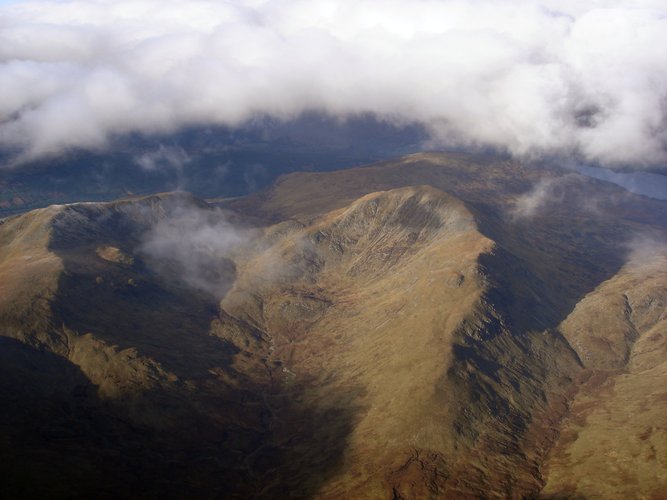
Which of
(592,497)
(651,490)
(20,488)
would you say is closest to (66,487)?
(20,488)

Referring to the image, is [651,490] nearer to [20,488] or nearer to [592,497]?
[592,497]

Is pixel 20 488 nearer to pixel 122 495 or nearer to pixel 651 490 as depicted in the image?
pixel 122 495

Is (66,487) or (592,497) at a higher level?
(66,487)

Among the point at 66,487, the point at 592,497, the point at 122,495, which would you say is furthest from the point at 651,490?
the point at 66,487

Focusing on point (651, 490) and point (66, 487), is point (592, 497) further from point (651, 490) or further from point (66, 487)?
point (66, 487)

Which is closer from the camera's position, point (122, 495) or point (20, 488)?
point (20, 488)

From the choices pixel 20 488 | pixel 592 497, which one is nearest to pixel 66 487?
pixel 20 488

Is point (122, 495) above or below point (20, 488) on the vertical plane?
below

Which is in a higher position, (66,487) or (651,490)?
(66,487)
